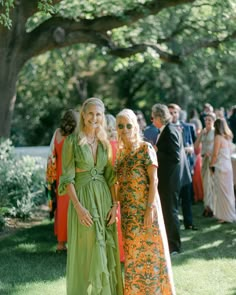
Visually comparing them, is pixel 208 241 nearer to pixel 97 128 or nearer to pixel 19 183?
pixel 19 183

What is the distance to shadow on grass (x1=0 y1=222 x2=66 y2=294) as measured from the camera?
755 cm

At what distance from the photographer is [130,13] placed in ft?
42.5

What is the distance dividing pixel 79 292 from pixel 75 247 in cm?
46

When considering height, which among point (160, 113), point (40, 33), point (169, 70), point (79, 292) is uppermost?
point (169, 70)

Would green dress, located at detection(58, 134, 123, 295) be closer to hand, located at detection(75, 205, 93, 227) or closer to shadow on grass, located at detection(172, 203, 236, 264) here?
hand, located at detection(75, 205, 93, 227)

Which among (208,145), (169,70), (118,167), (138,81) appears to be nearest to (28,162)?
(208,145)

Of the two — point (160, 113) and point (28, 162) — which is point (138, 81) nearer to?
point (28, 162)

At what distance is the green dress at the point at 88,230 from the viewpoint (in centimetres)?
575

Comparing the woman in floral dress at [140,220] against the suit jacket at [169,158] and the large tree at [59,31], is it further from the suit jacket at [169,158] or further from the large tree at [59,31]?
the large tree at [59,31]

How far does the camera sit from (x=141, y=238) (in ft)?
19.5

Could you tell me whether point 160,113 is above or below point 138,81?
below

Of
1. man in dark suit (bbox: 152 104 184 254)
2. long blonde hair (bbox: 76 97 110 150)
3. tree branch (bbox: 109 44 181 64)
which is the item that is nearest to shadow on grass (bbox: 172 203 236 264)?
man in dark suit (bbox: 152 104 184 254)

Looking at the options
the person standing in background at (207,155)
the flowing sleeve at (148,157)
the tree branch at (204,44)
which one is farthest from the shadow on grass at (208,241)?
the tree branch at (204,44)

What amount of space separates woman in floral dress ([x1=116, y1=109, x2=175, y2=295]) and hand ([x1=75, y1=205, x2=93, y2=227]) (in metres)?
0.49
